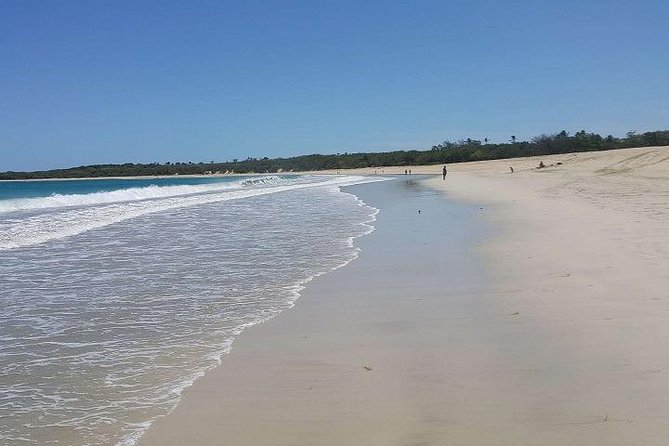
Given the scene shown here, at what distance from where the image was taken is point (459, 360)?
4.93m

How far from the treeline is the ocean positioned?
70.3 metres

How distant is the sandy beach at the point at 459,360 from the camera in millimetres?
3680

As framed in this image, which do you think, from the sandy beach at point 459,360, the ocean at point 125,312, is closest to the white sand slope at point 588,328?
the sandy beach at point 459,360

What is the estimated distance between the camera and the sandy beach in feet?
12.1

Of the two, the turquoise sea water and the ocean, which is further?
the turquoise sea water

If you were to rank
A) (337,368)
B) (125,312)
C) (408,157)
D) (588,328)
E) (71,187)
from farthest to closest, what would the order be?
(408,157)
(71,187)
(125,312)
(588,328)
(337,368)

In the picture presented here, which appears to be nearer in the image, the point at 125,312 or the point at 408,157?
the point at 125,312

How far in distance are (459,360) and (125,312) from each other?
423 centimetres

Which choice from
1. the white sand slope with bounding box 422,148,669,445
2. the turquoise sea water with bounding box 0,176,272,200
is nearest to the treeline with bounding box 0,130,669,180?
the turquoise sea water with bounding box 0,176,272,200

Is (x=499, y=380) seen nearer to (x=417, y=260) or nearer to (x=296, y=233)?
(x=417, y=260)

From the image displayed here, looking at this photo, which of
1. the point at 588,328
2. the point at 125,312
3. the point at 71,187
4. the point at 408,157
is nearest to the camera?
the point at 588,328

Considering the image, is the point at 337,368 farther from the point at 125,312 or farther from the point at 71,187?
the point at 71,187

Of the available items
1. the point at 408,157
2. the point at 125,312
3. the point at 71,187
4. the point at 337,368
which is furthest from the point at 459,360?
the point at 408,157

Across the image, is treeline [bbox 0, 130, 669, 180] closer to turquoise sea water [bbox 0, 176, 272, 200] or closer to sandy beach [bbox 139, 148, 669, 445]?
turquoise sea water [bbox 0, 176, 272, 200]
